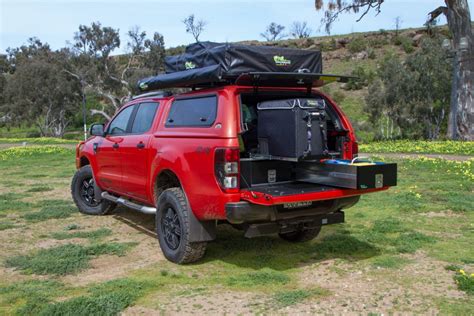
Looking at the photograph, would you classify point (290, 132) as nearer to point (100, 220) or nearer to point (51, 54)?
point (100, 220)

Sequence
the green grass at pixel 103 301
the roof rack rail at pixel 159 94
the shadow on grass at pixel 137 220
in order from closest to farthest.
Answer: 1. the green grass at pixel 103 301
2. the roof rack rail at pixel 159 94
3. the shadow on grass at pixel 137 220

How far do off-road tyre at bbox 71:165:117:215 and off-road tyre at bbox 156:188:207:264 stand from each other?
2.70 m

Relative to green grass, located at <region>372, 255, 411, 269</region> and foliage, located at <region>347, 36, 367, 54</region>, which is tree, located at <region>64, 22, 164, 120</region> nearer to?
foliage, located at <region>347, 36, 367, 54</region>

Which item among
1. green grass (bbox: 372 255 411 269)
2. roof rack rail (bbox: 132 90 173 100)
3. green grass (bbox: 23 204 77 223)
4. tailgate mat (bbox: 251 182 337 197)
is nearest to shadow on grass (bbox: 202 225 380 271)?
green grass (bbox: 372 255 411 269)

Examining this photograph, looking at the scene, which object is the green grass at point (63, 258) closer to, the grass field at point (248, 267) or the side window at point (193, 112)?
the grass field at point (248, 267)

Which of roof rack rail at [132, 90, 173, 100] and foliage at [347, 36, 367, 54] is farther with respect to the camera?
foliage at [347, 36, 367, 54]

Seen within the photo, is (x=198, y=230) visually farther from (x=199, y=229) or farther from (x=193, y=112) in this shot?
(x=193, y=112)

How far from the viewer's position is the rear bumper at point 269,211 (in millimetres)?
4922

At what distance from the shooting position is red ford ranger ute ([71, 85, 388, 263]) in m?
5.03

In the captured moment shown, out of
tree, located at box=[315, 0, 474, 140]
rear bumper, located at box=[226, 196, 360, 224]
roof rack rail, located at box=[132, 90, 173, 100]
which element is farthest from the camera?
tree, located at box=[315, 0, 474, 140]

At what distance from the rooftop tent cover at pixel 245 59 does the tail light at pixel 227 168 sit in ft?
3.09

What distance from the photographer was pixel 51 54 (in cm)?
4766

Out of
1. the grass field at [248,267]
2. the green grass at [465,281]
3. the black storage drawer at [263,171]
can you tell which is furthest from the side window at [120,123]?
the green grass at [465,281]

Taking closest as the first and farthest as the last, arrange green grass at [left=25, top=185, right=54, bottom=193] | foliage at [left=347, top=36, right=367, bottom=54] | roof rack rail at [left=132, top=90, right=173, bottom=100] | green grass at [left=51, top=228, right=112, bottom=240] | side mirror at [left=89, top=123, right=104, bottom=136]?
roof rack rail at [left=132, top=90, right=173, bottom=100]
green grass at [left=51, top=228, right=112, bottom=240]
side mirror at [left=89, top=123, right=104, bottom=136]
green grass at [left=25, top=185, right=54, bottom=193]
foliage at [left=347, top=36, right=367, bottom=54]
